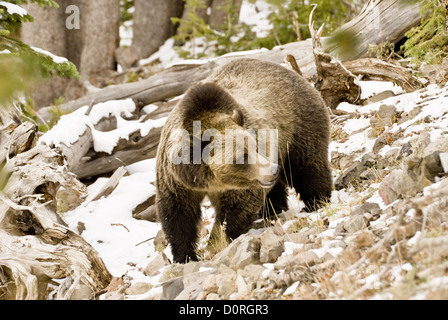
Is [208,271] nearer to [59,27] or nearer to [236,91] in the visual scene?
[236,91]

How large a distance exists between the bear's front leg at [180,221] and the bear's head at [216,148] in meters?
0.34

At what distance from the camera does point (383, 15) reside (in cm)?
880

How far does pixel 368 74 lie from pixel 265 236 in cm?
489

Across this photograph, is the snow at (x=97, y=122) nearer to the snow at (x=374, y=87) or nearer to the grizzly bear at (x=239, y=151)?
the grizzly bear at (x=239, y=151)

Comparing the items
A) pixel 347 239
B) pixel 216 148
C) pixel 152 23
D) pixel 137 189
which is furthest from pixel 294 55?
pixel 152 23

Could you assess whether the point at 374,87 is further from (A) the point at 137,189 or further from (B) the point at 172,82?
(A) the point at 137,189

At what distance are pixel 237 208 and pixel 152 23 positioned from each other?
38.2ft

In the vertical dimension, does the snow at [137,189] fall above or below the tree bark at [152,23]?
below

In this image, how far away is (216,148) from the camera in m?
4.62

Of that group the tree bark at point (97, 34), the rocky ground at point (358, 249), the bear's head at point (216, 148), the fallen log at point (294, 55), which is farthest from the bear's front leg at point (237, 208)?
the tree bark at point (97, 34)

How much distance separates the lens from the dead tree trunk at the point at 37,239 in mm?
4678

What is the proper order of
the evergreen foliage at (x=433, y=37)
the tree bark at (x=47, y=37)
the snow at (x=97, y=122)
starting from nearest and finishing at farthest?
the evergreen foliage at (x=433, y=37), the snow at (x=97, y=122), the tree bark at (x=47, y=37)

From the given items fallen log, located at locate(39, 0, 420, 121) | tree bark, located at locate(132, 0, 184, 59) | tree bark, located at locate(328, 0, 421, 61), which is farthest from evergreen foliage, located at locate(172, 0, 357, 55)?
tree bark, located at locate(132, 0, 184, 59)
